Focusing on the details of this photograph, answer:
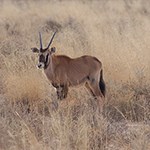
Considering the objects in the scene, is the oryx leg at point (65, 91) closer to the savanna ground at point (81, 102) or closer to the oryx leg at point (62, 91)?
the oryx leg at point (62, 91)

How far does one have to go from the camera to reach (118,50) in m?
9.48

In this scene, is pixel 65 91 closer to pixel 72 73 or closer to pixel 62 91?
pixel 62 91

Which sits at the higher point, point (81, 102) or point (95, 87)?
point (95, 87)

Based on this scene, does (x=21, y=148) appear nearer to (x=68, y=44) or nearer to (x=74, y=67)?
(x=74, y=67)

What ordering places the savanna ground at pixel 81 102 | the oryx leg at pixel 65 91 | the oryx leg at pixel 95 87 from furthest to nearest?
the oryx leg at pixel 95 87
the oryx leg at pixel 65 91
the savanna ground at pixel 81 102

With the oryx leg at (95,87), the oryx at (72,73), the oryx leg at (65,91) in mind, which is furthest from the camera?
the oryx leg at (95,87)

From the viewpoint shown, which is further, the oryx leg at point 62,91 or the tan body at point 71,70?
the tan body at point 71,70

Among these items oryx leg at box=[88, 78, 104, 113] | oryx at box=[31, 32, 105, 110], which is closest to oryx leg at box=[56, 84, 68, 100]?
oryx at box=[31, 32, 105, 110]

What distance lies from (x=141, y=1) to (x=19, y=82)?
61.8ft

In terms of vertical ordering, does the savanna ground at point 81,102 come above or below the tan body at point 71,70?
below

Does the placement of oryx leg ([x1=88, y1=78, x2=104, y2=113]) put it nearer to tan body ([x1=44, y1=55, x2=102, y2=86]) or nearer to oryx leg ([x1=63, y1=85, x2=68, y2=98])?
tan body ([x1=44, y1=55, x2=102, y2=86])

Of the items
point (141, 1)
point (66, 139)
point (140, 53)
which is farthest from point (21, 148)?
point (141, 1)

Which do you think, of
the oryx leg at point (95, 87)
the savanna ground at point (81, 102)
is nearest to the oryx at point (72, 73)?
the oryx leg at point (95, 87)

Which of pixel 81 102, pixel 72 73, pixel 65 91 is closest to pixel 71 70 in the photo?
pixel 72 73
